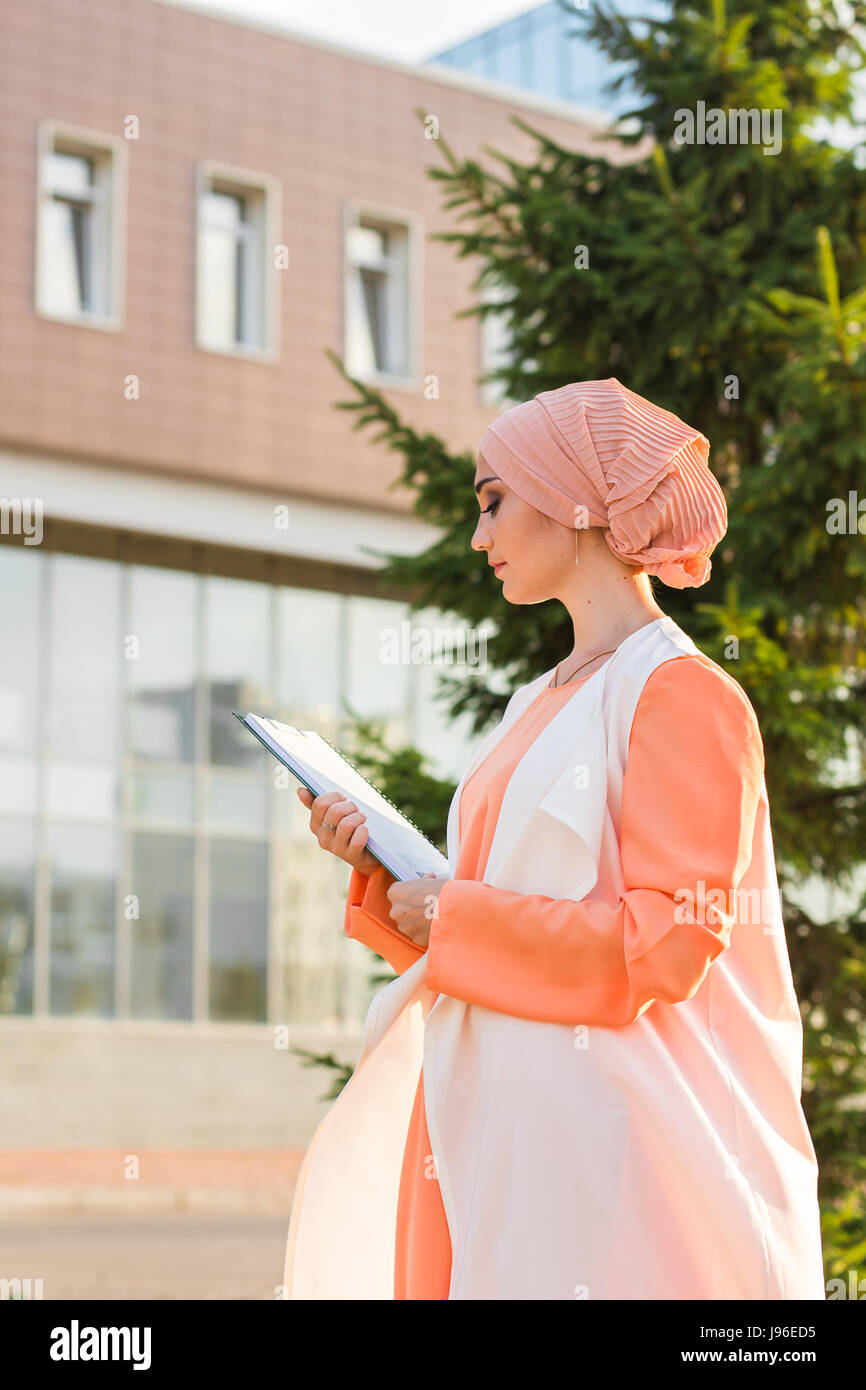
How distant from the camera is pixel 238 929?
22.1 metres

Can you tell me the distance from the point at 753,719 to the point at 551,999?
46 cm

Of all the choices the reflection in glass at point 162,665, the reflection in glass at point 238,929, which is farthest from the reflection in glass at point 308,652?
the reflection in glass at point 238,929

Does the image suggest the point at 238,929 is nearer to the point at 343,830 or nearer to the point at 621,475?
the point at 343,830

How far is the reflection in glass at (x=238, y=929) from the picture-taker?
2184cm

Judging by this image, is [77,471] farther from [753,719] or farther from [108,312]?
[753,719]

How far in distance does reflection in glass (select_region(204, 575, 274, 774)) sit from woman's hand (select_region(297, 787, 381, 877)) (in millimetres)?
19309

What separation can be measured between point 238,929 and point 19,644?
430cm

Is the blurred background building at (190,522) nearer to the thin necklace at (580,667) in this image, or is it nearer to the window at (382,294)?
the window at (382,294)

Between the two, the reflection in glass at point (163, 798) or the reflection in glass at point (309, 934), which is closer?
the reflection in glass at point (163, 798)

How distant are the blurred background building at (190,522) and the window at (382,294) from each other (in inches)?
1.7

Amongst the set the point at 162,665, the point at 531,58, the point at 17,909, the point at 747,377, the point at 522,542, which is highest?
the point at 531,58

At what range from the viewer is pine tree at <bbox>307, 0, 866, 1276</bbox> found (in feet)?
22.0

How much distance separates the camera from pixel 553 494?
263 centimetres

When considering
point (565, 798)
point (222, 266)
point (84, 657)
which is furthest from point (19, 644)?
point (565, 798)
